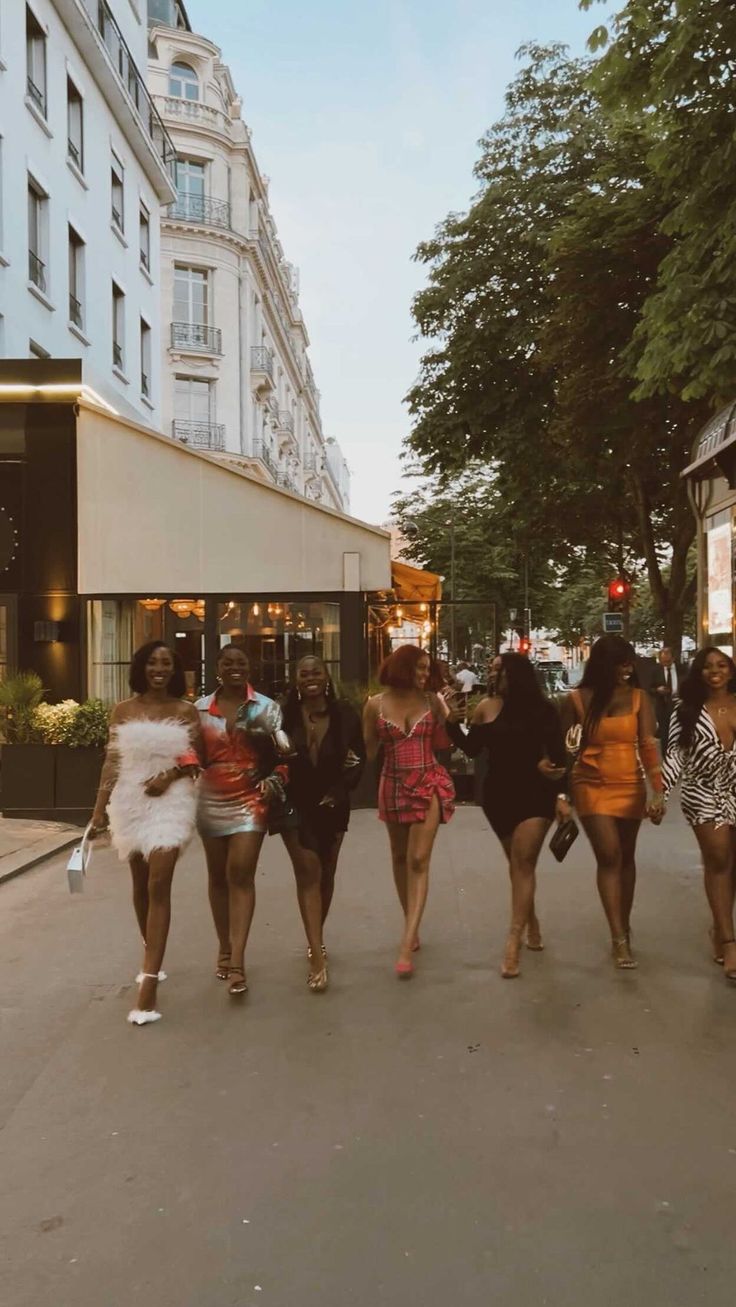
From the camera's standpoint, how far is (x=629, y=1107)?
13.0ft

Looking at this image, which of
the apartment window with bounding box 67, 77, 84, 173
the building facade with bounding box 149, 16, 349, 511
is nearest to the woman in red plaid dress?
the apartment window with bounding box 67, 77, 84, 173

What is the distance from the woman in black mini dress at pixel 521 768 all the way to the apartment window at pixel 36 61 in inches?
674

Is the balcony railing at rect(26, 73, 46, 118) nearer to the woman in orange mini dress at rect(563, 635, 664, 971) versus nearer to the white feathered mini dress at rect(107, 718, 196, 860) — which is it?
the white feathered mini dress at rect(107, 718, 196, 860)

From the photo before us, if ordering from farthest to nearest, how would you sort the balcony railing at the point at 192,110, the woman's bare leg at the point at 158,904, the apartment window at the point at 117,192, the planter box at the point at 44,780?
the balcony railing at the point at 192,110 → the apartment window at the point at 117,192 → the planter box at the point at 44,780 → the woman's bare leg at the point at 158,904

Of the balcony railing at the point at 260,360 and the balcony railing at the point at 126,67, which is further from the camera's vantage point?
the balcony railing at the point at 260,360

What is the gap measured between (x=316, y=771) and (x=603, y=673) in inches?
63.1

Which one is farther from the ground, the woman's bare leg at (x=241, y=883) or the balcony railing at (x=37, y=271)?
the balcony railing at (x=37, y=271)

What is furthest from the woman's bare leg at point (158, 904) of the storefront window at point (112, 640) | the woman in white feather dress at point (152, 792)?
the storefront window at point (112, 640)

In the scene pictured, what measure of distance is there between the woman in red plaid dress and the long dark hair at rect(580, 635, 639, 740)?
77 centimetres

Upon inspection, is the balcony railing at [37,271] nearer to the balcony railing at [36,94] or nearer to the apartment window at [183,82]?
the balcony railing at [36,94]

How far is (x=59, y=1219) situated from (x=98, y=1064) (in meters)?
1.32

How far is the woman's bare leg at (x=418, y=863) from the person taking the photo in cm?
578

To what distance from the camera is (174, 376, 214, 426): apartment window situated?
4053 centimetres

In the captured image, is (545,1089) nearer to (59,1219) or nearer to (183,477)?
(59,1219)
